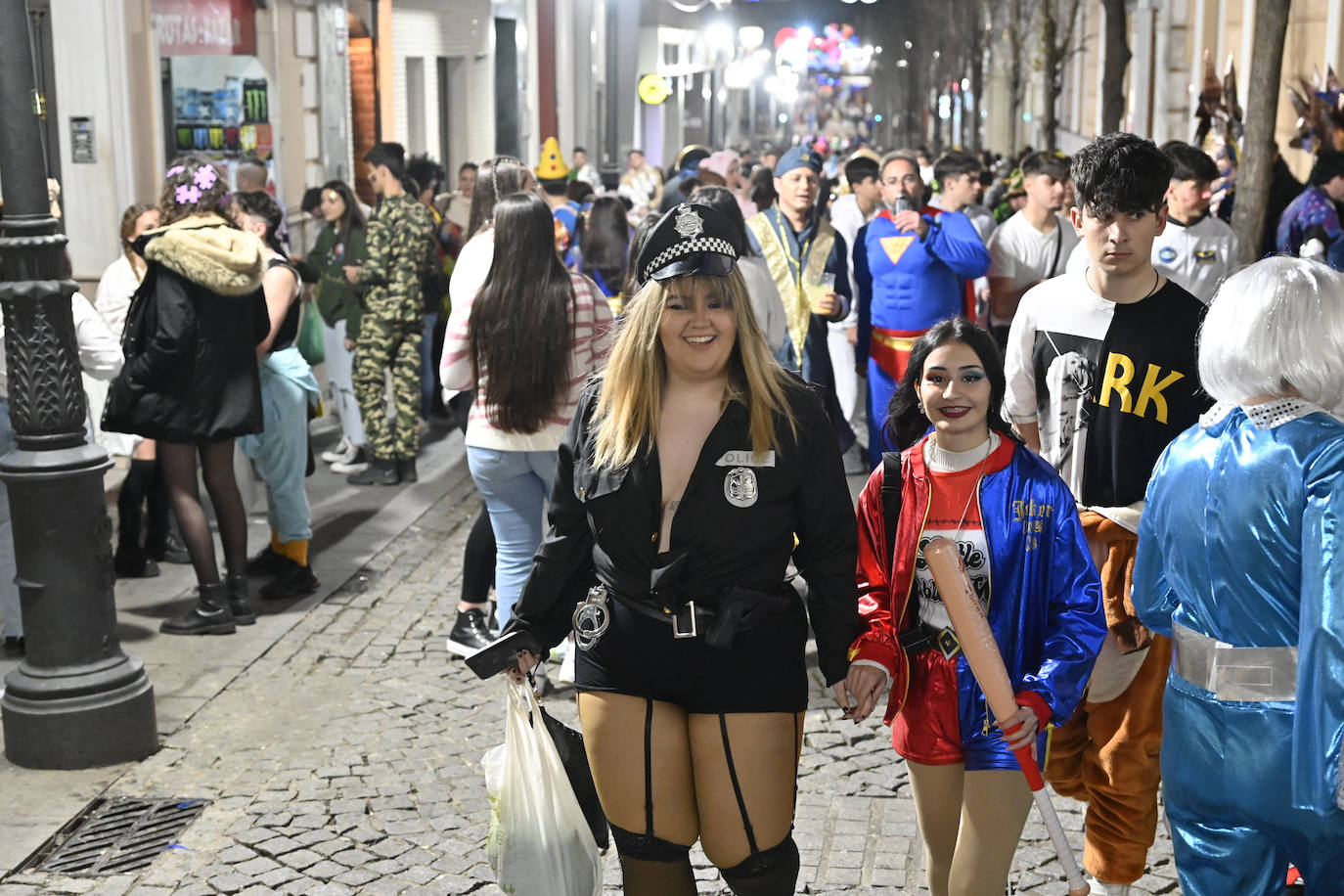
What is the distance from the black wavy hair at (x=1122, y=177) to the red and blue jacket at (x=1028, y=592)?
2.78ft

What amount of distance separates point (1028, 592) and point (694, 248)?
3.47 feet

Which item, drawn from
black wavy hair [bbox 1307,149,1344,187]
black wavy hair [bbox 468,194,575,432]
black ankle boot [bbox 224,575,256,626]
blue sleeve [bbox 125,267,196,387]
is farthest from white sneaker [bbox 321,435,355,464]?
black wavy hair [bbox 1307,149,1344,187]

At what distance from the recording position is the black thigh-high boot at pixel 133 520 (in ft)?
27.5

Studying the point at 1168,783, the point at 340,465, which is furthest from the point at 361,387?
the point at 1168,783

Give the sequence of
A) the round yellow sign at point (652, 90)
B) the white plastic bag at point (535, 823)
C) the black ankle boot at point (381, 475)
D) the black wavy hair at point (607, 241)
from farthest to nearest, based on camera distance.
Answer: the round yellow sign at point (652, 90), the black ankle boot at point (381, 475), the black wavy hair at point (607, 241), the white plastic bag at point (535, 823)

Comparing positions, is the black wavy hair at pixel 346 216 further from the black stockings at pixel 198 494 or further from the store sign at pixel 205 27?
the black stockings at pixel 198 494

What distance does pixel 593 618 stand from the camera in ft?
12.1

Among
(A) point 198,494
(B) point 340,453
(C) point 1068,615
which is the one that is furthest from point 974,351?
(B) point 340,453

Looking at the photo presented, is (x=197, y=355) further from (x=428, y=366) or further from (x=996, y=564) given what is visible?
(x=428, y=366)

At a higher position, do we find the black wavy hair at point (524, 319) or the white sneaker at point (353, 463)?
the black wavy hair at point (524, 319)

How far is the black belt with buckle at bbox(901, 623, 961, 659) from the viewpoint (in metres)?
3.77

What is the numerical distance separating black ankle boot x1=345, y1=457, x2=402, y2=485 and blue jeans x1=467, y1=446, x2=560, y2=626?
14.7 ft

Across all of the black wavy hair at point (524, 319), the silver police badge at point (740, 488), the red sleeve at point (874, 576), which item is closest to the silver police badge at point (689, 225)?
the silver police badge at point (740, 488)

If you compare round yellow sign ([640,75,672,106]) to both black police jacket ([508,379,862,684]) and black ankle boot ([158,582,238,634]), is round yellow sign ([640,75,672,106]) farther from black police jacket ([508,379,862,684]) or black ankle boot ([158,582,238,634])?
black police jacket ([508,379,862,684])
